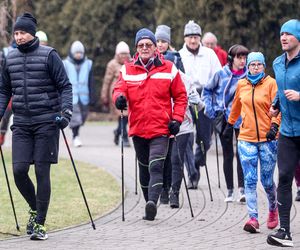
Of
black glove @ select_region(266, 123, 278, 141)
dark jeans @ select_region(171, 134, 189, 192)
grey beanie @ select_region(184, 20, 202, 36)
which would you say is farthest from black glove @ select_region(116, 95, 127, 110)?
grey beanie @ select_region(184, 20, 202, 36)

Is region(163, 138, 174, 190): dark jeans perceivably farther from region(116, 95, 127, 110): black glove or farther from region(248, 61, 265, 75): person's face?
region(248, 61, 265, 75): person's face

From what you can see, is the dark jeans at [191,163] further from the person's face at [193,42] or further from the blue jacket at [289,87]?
the blue jacket at [289,87]

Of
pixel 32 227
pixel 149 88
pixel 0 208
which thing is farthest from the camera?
pixel 0 208

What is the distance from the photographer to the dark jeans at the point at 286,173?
977cm

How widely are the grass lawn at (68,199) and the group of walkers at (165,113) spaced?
0.65 metres

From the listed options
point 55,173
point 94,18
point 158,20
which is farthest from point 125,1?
point 55,173

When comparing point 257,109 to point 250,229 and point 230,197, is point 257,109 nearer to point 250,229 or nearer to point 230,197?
point 250,229

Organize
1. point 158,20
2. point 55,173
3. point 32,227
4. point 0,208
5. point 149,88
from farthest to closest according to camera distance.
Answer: point 158,20 < point 55,173 < point 0,208 < point 149,88 < point 32,227

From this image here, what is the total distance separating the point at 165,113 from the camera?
1129 centimetres

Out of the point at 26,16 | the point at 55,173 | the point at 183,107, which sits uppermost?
the point at 26,16

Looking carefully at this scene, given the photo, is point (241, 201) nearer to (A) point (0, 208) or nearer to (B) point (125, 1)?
(A) point (0, 208)

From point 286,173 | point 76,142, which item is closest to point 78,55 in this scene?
A: point 76,142

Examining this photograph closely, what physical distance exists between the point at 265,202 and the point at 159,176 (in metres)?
1.96

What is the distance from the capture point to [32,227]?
1029cm
